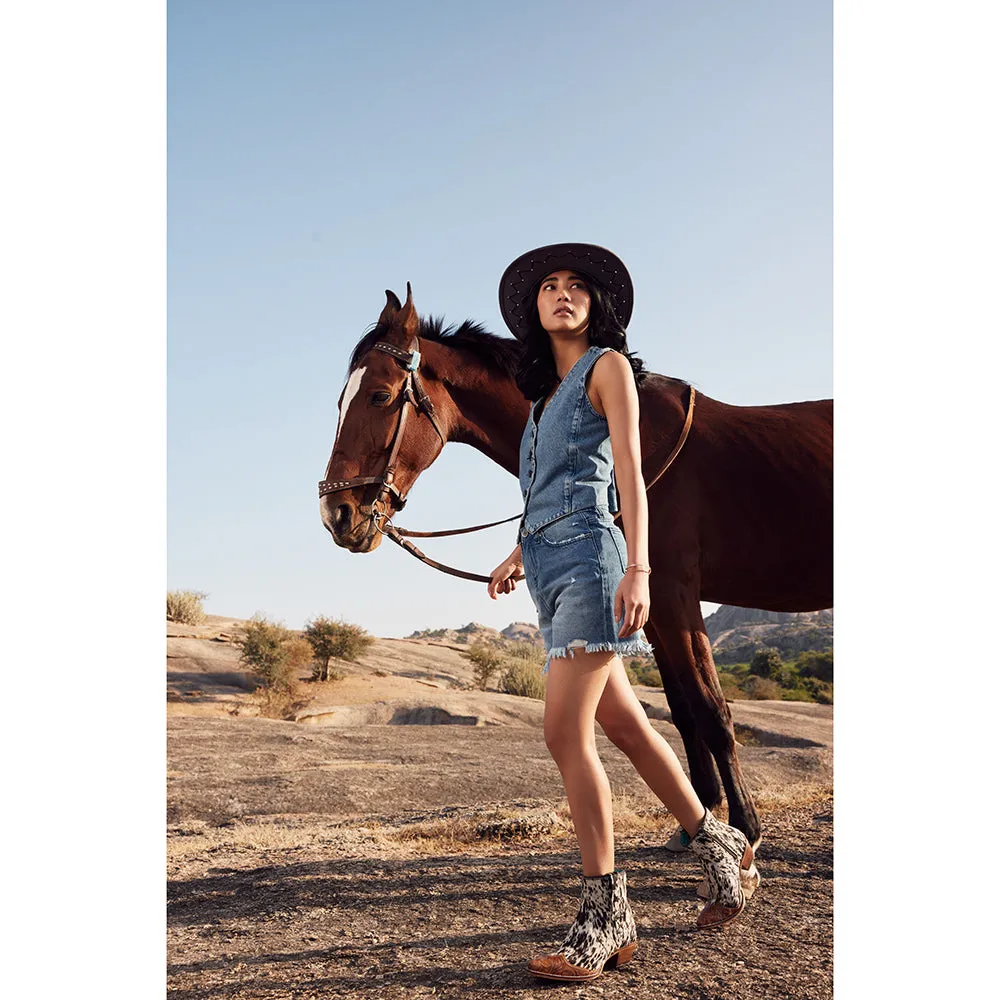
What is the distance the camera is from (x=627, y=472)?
243 cm

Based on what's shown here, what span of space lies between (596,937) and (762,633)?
3699 cm

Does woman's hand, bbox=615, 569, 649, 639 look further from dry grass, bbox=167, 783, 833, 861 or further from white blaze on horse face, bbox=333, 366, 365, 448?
dry grass, bbox=167, 783, 833, 861

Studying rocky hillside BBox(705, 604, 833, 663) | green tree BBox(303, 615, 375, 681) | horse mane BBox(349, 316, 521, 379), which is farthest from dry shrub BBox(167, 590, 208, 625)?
horse mane BBox(349, 316, 521, 379)

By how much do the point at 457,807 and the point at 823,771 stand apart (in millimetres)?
3789

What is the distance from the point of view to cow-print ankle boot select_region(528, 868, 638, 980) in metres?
2.35

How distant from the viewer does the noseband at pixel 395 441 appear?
3.55 m

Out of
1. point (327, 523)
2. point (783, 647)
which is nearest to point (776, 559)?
point (327, 523)

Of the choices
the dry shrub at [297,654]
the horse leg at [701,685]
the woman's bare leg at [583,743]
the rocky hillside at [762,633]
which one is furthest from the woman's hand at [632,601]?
the rocky hillside at [762,633]

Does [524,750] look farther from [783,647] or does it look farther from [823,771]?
[783,647]

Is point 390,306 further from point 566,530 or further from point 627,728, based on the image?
point 627,728

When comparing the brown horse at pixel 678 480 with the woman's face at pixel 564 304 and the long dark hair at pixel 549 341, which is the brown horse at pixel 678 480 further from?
the woman's face at pixel 564 304

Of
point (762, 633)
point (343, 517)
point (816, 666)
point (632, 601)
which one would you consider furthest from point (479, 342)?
point (762, 633)
